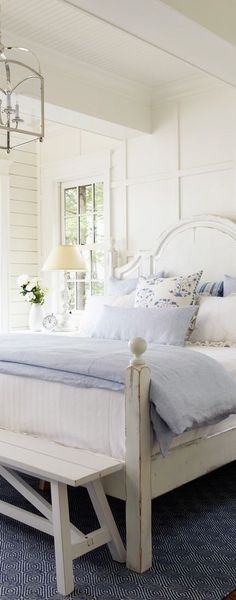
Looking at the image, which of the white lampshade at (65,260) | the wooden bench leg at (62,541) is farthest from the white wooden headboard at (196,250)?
the wooden bench leg at (62,541)

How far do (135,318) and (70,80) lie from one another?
188 centimetres

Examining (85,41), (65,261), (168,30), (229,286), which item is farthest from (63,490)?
(65,261)

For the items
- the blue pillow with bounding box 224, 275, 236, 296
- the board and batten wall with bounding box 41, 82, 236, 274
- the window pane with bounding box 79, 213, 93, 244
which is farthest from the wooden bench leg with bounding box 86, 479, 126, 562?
the window pane with bounding box 79, 213, 93, 244

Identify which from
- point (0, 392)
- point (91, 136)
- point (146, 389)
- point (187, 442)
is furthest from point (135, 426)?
point (91, 136)

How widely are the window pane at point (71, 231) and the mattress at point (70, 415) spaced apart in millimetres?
3012

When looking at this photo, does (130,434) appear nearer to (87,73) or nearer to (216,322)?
(216,322)

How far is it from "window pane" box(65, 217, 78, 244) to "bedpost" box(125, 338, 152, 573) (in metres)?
3.61

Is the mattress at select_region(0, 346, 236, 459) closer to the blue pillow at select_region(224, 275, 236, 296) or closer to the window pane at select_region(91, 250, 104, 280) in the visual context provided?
the blue pillow at select_region(224, 275, 236, 296)

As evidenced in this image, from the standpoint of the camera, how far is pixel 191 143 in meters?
4.64

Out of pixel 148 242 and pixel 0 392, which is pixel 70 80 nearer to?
pixel 148 242

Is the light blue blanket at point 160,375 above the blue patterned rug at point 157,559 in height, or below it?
above

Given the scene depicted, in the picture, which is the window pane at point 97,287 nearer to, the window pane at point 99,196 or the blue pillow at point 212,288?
the window pane at point 99,196

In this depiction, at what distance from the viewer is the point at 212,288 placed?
4.19 meters

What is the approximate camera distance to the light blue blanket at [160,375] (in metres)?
2.23
